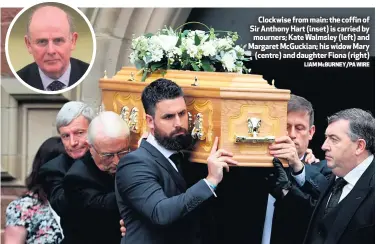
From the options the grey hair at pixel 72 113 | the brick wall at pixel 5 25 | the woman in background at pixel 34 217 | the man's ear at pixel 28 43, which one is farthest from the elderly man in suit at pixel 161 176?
the brick wall at pixel 5 25

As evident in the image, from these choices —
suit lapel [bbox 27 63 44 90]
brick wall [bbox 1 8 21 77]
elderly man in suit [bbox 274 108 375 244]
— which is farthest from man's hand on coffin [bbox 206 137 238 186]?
brick wall [bbox 1 8 21 77]

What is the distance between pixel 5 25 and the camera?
20.5 ft

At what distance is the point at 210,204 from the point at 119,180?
447 millimetres

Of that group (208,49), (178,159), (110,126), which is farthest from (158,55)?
(178,159)

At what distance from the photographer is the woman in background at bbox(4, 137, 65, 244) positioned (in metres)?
6.01

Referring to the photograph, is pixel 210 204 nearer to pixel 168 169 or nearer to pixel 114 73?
pixel 168 169

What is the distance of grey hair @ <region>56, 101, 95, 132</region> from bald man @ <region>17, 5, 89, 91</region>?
0.20 m

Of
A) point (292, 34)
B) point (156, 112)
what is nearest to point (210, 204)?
point (156, 112)

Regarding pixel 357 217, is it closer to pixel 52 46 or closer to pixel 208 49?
pixel 208 49

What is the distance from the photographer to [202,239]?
5.44m

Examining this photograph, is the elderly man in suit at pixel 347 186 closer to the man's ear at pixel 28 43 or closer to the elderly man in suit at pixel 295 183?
the elderly man in suit at pixel 295 183

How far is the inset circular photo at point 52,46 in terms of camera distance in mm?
6066

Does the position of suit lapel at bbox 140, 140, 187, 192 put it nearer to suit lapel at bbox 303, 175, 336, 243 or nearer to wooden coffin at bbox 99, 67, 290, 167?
wooden coffin at bbox 99, 67, 290, 167

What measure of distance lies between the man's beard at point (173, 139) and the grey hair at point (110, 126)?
0.31 meters
